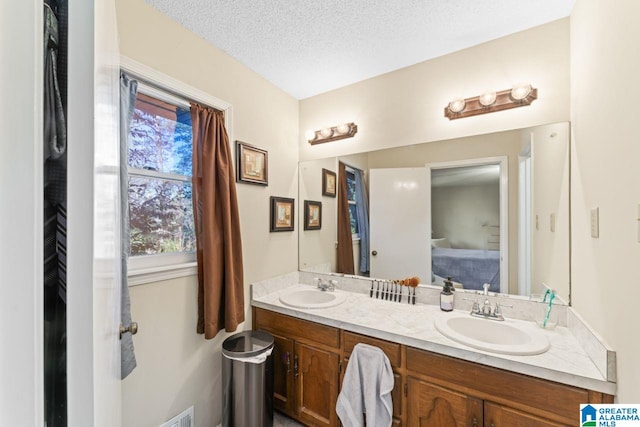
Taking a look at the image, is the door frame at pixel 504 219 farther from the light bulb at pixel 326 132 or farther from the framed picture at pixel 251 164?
the framed picture at pixel 251 164

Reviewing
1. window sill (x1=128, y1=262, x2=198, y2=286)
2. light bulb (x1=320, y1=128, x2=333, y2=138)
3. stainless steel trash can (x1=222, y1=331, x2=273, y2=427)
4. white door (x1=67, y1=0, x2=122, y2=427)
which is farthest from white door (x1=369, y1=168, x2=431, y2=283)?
white door (x1=67, y1=0, x2=122, y2=427)

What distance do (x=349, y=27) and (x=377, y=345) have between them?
1.86 m

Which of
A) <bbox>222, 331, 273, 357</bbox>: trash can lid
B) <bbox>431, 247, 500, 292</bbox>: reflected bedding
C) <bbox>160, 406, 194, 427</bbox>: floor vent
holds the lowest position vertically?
<bbox>160, 406, 194, 427</bbox>: floor vent

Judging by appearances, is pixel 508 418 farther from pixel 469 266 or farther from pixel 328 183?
A: pixel 328 183

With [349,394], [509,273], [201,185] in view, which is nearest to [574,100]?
[509,273]

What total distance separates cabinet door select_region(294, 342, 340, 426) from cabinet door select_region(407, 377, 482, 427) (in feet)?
1.48

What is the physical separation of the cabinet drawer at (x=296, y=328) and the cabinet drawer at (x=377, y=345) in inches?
2.6

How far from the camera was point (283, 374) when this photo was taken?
1865 millimetres

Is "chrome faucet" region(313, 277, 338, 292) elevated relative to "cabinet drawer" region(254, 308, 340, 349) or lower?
elevated

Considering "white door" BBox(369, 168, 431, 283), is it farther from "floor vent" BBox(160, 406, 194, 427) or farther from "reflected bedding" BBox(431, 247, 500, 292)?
"floor vent" BBox(160, 406, 194, 427)

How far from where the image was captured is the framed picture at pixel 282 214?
219 centimetres

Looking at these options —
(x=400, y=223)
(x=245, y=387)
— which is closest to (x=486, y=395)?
(x=400, y=223)

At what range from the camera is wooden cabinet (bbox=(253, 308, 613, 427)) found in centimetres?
111
